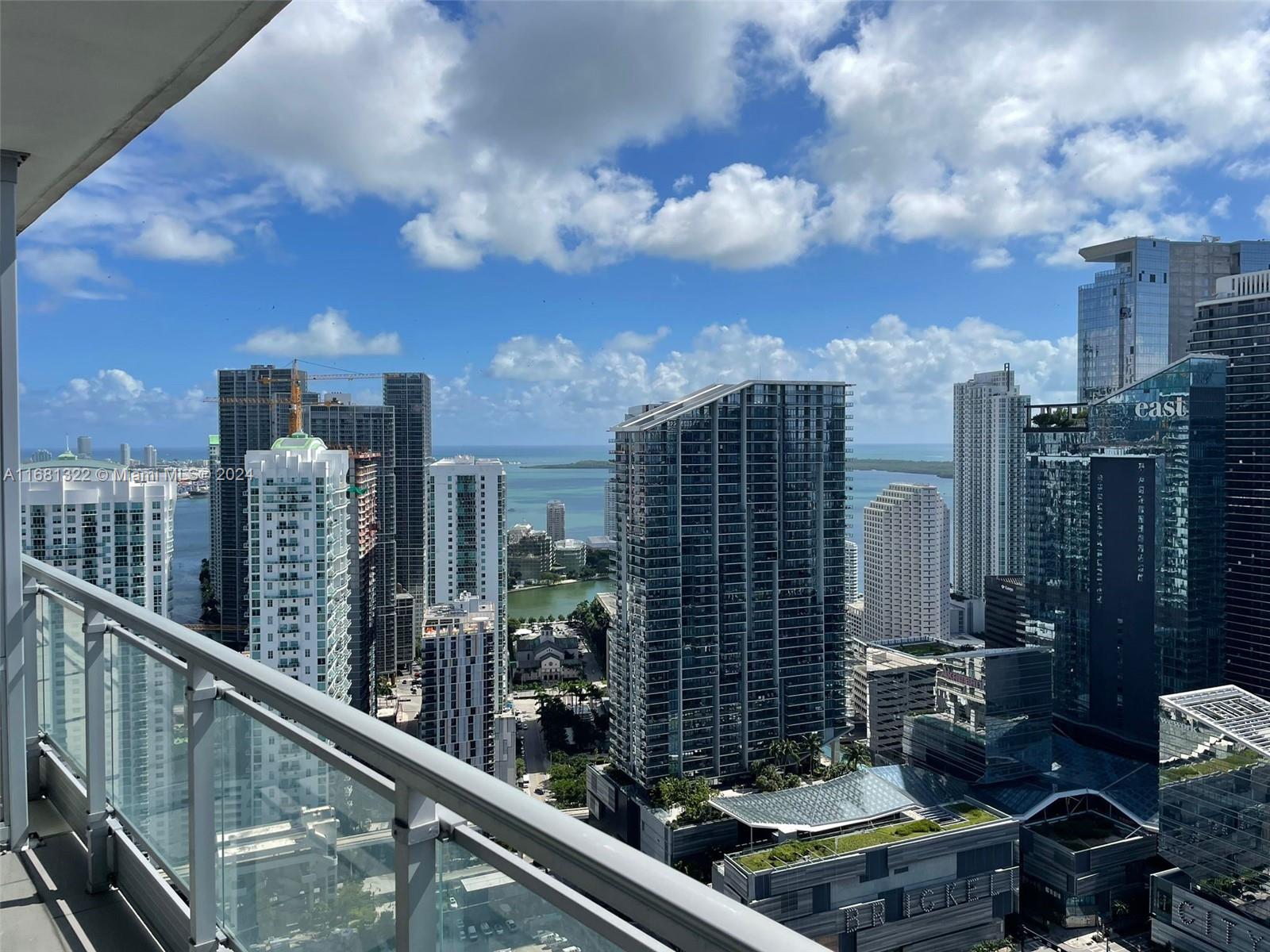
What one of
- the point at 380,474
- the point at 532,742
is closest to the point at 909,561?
the point at 532,742

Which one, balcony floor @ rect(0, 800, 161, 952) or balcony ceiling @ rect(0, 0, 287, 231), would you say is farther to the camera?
balcony floor @ rect(0, 800, 161, 952)

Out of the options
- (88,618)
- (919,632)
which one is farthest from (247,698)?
(919,632)

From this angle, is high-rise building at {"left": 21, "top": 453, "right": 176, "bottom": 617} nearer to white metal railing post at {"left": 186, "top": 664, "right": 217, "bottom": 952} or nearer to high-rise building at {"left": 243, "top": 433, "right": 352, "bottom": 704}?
high-rise building at {"left": 243, "top": 433, "right": 352, "bottom": 704}

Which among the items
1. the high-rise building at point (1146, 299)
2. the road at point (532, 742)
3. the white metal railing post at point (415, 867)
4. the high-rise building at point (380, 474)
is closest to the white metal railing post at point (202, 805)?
the white metal railing post at point (415, 867)

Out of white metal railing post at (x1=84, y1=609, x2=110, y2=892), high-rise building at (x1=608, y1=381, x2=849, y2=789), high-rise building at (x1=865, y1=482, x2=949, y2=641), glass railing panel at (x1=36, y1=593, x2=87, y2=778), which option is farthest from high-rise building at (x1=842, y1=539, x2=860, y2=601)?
white metal railing post at (x1=84, y1=609, x2=110, y2=892)

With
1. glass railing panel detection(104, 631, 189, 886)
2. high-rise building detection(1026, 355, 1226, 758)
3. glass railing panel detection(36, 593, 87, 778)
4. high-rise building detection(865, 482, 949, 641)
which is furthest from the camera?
high-rise building detection(865, 482, 949, 641)

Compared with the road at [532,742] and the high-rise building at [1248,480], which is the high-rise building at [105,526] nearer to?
the road at [532,742]
